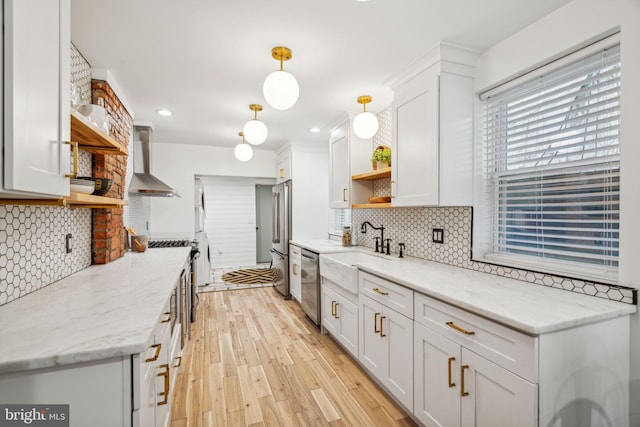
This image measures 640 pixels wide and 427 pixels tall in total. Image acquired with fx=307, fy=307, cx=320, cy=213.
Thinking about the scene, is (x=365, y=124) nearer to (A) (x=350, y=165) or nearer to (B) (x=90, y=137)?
(A) (x=350, y=165)

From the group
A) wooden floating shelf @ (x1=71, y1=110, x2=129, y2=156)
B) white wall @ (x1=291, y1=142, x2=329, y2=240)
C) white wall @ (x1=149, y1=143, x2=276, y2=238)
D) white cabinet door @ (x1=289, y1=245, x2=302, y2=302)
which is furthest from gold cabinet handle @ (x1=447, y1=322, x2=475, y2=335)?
white wall @ (x1=149, y1=143, x2=276, y2=238)

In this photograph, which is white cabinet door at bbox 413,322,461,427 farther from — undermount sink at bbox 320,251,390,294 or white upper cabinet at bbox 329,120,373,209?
white upper cabinet at bbox 329,120,373,209

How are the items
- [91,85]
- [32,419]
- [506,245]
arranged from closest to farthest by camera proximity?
[32,419]
[506,245]
[91,85]

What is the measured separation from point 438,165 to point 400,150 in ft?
1.55

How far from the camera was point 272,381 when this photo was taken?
7.91ft

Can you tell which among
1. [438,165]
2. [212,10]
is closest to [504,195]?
[438,165]

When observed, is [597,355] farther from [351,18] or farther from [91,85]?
[91,85]

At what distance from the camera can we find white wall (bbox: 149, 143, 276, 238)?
192 inches

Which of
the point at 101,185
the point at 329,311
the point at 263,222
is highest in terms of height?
the point at 101,185

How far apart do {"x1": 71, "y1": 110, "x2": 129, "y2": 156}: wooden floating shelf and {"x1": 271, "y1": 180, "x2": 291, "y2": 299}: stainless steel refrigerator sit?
2660 millimetres

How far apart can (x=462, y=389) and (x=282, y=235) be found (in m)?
3.52

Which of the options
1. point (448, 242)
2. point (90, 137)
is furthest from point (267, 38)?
point (448, 242)

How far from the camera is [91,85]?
2463 mm

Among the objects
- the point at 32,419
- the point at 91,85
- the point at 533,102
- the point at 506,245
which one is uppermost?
the point at 91,85
